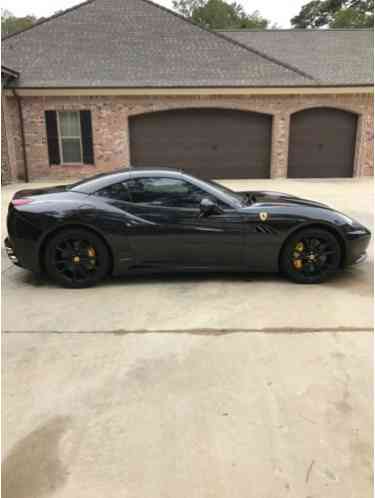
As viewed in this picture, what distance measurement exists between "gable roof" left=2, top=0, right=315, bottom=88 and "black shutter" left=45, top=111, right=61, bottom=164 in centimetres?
95

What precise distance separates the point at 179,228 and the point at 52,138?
427 inches

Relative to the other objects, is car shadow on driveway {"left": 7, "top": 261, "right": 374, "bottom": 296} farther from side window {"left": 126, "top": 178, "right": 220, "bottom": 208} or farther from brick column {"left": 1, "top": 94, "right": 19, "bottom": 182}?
brick column {"left": 1, "top": 94, "right": 19, "bottom": 182}

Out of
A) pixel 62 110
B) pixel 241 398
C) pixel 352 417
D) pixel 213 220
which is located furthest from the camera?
pixel 62 110

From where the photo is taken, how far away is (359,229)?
4723 mm

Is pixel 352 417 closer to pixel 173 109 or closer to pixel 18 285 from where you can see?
pixel 18 285

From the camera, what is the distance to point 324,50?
1698cm

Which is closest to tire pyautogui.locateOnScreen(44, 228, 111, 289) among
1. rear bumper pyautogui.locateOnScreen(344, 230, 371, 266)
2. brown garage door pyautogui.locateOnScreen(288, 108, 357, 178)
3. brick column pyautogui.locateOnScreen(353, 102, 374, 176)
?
rear bumper pyautogui.locateOnScreen(344, 230, 371, 266)

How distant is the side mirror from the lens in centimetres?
448

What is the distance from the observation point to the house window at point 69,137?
1369 centimetres

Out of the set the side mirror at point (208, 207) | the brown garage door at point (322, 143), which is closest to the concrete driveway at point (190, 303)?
the side mirror at point (208, 207)

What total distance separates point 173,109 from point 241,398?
41.5 feet

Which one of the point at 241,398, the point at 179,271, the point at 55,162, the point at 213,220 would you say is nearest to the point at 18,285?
the point at 179,271

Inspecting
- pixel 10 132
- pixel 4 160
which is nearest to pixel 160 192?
pixel 4 160

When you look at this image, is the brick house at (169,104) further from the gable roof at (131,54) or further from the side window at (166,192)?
the side window at (166,192)
